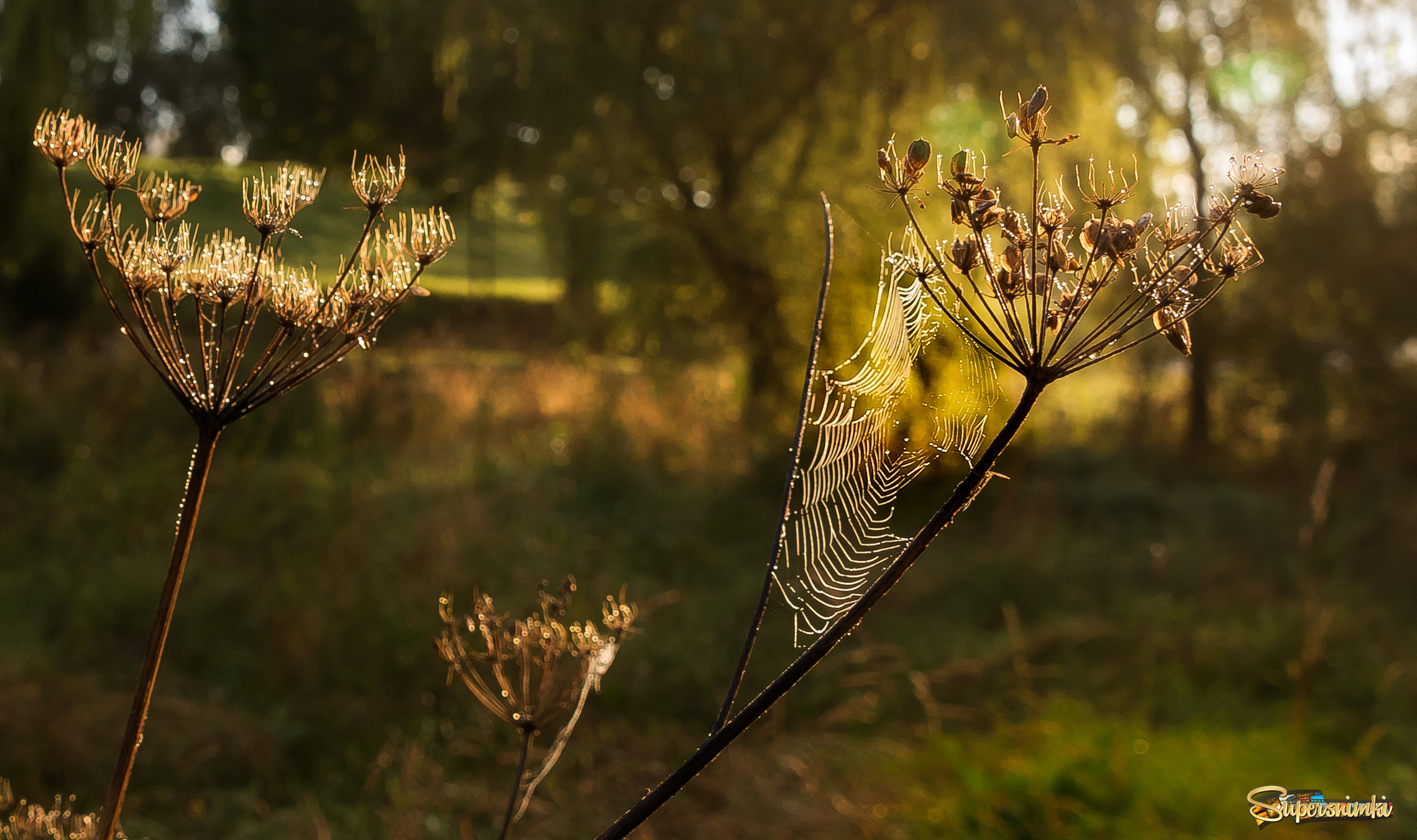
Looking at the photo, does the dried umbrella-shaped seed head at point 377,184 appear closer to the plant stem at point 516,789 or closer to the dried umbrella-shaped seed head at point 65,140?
the dried umbrella-shaped seed head at point 65,140

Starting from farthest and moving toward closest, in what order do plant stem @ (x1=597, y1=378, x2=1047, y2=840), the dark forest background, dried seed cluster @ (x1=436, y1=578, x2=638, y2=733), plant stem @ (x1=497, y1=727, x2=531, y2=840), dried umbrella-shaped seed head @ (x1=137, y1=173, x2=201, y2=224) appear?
the dark forest background < dried seed cluster @ (x1=436, y1=578, x2=638, y2=733) < plant stem @ (x1=497, y1=727, x2=531, y2=840) < dried umbrella-shaped seed head @ (x1=137, y1=173, x2=201, y2=224) < plant stem @ (x1=597, y1=378, x2=1047, y2=840)

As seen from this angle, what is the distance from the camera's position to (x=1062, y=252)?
0.95m

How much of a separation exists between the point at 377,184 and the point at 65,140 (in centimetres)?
29

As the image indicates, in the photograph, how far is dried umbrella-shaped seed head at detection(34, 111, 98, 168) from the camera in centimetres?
95

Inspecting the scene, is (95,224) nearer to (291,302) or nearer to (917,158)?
(291,302)

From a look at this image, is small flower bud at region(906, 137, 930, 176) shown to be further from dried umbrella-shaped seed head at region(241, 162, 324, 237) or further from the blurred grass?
the blurred grass

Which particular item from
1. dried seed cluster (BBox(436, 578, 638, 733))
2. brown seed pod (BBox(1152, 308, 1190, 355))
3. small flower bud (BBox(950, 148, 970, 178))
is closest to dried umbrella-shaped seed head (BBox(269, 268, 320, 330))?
dried seed cluster (BBox(436, 578, 638, 733))

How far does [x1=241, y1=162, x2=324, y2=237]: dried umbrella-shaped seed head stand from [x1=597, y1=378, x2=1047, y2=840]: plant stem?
2.18ft

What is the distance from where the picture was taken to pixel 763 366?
10.2 metres

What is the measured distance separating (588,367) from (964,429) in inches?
411

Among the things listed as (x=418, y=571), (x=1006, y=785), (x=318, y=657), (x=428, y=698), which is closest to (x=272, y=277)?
(x=1006, y=785)

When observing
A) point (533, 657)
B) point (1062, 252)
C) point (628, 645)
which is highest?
point (1062, 252)

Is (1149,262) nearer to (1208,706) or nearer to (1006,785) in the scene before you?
(1006,785)

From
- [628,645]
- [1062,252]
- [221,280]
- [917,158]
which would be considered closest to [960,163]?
[917,158]
